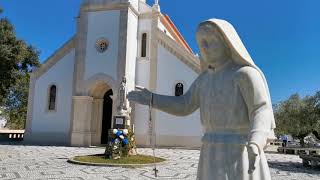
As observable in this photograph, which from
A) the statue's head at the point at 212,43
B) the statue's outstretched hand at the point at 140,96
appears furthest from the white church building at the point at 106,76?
the statue's head at the point at 212,43

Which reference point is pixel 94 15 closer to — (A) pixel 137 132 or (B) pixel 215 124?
(A) pixel 137 132

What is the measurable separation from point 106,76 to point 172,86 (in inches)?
176

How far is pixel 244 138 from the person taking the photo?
3.00 m

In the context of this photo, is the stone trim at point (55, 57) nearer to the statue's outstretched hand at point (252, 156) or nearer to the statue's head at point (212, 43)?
the statue's head at point (212, 43)

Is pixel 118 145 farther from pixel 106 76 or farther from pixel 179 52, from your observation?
pixel 179 52

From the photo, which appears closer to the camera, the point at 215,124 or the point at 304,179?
the point at 215,124

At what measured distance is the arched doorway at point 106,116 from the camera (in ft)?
88.4

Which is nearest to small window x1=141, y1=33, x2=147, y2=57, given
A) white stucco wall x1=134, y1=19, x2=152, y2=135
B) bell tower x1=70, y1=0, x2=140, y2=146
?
white stucco wall x1=134, y1=19, x2=152, y2=135

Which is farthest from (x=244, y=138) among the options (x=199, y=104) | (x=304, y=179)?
(x=304, y=179)

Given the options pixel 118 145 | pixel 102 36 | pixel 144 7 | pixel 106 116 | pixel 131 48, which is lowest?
pixel 118 145

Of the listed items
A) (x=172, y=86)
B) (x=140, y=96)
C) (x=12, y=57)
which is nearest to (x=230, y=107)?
(x=140, y=96)

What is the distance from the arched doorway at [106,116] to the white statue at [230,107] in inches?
946

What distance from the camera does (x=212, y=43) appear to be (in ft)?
10.3

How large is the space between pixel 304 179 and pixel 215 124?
9508mm
